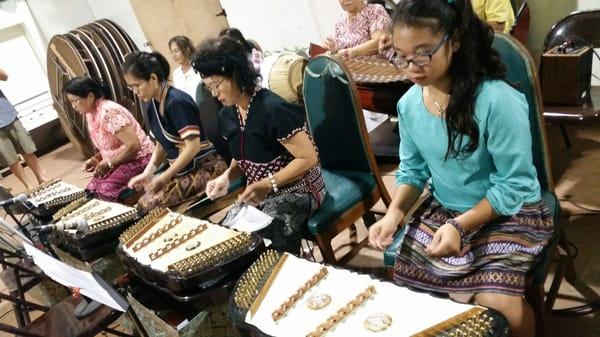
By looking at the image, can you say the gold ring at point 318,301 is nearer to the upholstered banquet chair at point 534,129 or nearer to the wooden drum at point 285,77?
the upholstered banquet chair at point 534,129

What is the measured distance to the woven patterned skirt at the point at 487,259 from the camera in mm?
1192

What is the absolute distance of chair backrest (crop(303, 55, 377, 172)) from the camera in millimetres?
1934

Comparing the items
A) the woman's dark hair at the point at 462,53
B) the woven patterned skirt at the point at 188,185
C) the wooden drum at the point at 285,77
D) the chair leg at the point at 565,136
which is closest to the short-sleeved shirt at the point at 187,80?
the wooden drum at the point at 285,77

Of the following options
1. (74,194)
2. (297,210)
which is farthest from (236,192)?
(74,194)

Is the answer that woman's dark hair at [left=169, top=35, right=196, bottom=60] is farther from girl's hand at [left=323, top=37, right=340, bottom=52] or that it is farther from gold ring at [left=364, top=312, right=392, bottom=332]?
gold ring at [left=364, top=312, right=392, bottom=332]

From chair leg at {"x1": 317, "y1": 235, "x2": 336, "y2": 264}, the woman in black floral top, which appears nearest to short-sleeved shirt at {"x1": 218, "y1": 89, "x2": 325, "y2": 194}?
the woman in black floral top

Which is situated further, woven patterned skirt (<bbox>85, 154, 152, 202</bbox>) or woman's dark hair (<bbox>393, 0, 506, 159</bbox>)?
woven patterned skirt (<bbox>85, 154, 152, 202</bbox>)

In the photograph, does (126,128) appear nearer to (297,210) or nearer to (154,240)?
(154,240)

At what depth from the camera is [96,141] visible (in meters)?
3.04

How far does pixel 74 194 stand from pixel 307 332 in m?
2.29

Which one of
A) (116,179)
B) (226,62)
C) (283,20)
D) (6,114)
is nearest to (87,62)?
(6,114)

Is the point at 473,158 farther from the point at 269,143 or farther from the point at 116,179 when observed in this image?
the point at 116,179

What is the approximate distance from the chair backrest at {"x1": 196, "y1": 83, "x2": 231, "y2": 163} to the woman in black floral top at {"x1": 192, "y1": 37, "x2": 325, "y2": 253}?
23.5 inches

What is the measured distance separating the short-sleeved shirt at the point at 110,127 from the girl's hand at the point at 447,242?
Answer: 2224 millimetres
